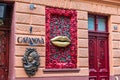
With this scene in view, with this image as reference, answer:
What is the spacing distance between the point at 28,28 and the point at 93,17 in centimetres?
355

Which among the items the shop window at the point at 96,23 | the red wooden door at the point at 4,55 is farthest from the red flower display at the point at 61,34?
the red wooden door at the point at 4,55

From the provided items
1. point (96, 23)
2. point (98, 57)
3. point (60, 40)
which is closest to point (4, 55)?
point (60, 40)

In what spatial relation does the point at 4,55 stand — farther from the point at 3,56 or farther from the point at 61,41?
the point at 61,41

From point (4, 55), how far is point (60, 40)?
225cm

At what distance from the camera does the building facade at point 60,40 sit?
10445 millimetres

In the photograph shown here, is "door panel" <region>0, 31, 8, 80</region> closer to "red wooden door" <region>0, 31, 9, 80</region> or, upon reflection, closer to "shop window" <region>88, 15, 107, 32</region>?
"red wooden door" <region>0, 31, 9, 80</region>

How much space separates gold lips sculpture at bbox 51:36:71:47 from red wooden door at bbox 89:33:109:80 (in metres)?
1.50

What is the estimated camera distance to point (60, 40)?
1138cm

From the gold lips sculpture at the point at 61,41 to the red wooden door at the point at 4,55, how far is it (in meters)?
1.78

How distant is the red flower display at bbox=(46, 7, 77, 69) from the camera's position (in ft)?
36.6

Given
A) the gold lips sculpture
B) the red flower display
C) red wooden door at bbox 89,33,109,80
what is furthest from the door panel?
red wooden door at bbox 89,33,109,80

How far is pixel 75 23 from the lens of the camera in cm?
1189

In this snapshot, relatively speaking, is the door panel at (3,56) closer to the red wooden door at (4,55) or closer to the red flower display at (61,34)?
the red wooden door at (4,55)

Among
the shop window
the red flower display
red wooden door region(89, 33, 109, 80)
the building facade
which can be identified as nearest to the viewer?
the building facade
